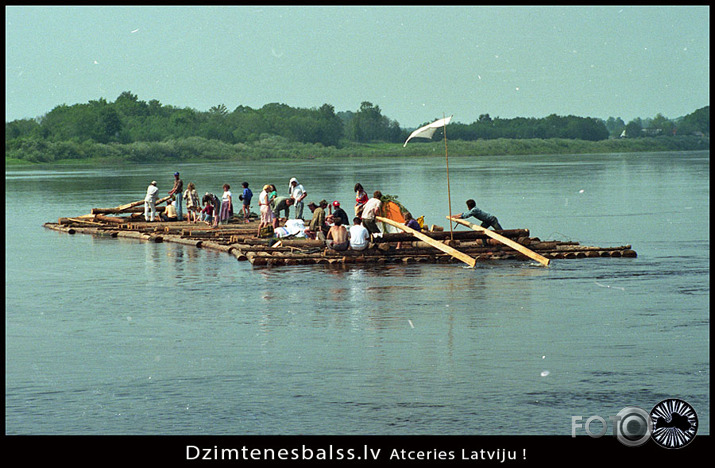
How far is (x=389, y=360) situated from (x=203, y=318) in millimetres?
5281

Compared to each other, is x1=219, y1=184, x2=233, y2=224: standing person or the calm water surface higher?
x1=219, y1=184, x2=233, y2=224: standing person

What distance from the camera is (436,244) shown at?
28.5 meters

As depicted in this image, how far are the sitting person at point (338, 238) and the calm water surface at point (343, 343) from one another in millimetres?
956

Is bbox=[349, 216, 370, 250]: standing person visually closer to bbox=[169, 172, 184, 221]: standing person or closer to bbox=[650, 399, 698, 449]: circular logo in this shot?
bbox=[169, 172, 184, 221]: standing person

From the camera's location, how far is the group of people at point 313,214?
2850 centimetres

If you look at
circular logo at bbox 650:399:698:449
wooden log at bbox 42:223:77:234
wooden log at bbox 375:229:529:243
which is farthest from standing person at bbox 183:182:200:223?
circular logo at bbox 650:399:698:449

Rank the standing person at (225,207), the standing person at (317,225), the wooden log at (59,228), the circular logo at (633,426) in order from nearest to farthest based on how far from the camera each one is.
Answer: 1. the circular logo at (633,426)
2. the standing person at (317,225)
3. the standing person at (225,207)
4. the wooden log at (59,228)

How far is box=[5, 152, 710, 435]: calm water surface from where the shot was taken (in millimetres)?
14375

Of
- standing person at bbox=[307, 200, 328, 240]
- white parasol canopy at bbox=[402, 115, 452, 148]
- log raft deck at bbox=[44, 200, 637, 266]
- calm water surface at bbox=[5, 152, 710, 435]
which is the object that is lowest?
calm water surface at bbox=[5, 152, 710, 435]

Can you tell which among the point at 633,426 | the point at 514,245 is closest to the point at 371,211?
the point at 514,245

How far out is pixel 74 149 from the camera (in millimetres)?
167000

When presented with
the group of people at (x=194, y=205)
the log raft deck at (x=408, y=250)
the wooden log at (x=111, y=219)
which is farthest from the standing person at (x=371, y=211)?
the wooden log at (x=111, y=219)

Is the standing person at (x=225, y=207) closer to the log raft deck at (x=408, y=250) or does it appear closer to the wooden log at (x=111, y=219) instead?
the log raft deck at (x=408, y=250)

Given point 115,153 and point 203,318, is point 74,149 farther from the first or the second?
point 203,318
